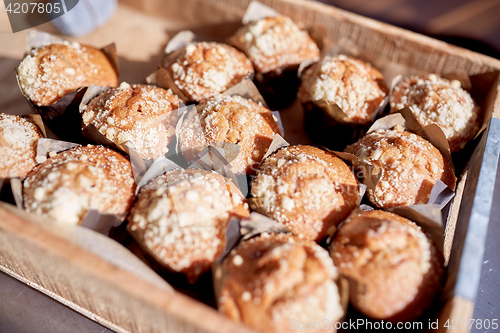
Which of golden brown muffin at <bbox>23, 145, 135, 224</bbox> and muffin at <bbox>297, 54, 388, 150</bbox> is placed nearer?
golden brown muffin at <bbox>23, 145, 135, 224</bbox>

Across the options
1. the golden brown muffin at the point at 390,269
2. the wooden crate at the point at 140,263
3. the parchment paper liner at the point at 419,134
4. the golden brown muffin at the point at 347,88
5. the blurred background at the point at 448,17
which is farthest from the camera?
the blurred background at the point at 448,17

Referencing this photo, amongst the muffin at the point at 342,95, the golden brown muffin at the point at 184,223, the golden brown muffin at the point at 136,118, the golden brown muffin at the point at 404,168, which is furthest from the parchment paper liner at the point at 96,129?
the golden brown muffin at the point at 404,168

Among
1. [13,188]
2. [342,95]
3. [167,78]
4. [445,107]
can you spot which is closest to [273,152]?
[342,95]

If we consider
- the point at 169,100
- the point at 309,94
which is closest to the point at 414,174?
the point at 309,94

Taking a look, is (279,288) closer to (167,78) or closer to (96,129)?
(96,129)

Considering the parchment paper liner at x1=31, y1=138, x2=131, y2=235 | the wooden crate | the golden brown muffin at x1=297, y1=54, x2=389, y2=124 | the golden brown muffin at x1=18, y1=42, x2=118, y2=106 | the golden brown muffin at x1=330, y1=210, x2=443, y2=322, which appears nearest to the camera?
the wooden crate

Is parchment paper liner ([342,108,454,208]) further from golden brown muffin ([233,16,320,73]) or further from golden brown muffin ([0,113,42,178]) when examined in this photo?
golden brown muffin ([0,113,42,178])

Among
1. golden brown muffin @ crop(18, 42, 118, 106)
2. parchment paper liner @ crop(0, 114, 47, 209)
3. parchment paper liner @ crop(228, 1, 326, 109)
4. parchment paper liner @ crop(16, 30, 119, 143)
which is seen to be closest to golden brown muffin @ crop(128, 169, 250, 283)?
parchment paper liner @ crop(0, 114, 47, 209)

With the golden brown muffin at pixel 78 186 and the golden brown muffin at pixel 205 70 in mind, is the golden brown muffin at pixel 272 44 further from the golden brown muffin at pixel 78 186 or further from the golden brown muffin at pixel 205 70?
the golden brown muffin at pixel 78 186
